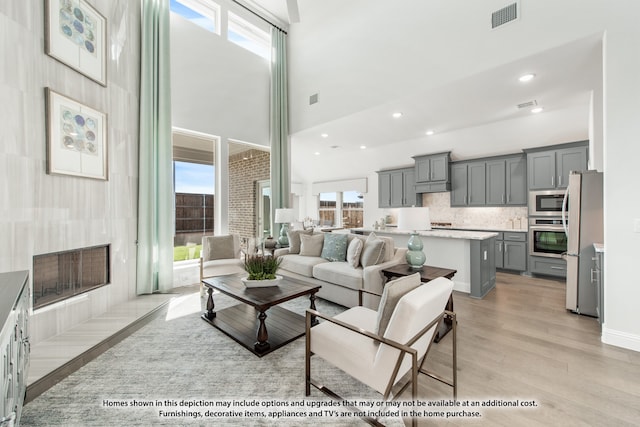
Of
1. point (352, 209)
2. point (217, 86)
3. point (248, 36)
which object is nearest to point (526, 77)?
point (217, 86)

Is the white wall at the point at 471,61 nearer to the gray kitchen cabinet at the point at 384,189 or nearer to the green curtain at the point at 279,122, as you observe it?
the green curtain at the point at 279,122

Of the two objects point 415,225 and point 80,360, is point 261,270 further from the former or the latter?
point 415,225

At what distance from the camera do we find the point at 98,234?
126 inches

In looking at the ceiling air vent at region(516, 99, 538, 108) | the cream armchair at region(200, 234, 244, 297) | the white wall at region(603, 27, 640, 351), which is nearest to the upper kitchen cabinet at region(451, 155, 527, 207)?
the ceiling air vent at region(516, 99, 538, 108)

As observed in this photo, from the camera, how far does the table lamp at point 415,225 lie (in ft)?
9.75

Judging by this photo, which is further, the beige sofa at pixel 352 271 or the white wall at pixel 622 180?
the beige sofa at pixel 352 271

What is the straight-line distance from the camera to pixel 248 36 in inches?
220

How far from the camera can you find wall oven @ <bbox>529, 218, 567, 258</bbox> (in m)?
4.67

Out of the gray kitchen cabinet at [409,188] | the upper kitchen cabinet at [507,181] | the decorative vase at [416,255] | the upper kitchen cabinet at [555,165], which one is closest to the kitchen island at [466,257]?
the decorative vase at [416,255]

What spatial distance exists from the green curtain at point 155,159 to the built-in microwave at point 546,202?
20.5 feet

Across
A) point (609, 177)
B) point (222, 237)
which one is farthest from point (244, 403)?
point (609, 177)

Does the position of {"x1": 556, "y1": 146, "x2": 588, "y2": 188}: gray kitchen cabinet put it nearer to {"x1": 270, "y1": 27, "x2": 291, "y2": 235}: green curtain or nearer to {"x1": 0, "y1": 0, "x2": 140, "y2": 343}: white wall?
{"x1": 270, "y1": 27, "x2": 291, "y2": 235}: green curtain

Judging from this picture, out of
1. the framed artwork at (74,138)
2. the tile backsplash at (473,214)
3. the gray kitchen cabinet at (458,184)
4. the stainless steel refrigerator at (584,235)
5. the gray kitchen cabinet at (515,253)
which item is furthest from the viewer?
the gray kitchen cabinet at (458,184)

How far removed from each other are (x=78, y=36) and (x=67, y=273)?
252 centimetres
